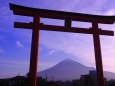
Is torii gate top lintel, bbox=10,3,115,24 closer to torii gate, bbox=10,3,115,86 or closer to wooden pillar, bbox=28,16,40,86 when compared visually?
torii gate, bbox=10,3,115,86

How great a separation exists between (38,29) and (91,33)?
2.34 m

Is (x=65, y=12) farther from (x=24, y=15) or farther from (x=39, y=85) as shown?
(x=39, y=85)

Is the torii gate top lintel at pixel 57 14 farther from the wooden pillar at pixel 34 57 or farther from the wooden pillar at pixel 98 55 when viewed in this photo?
the wooden pillar at pixel 34 57

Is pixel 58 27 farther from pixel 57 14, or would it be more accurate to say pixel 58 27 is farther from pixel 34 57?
pixel 34 57

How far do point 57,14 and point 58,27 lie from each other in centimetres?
55

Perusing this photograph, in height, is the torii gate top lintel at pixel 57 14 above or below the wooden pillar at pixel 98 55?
above

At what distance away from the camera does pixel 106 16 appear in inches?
338

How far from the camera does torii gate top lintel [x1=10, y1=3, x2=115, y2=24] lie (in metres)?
7.66

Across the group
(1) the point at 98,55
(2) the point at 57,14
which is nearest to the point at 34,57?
(2) the point at 57,14

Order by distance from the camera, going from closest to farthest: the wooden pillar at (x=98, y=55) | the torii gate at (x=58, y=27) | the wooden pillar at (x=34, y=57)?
the wooden pillar at (x=34, y=57)
the torii gate at (x=58, y=27)
the wooden pillar at (x=98, y=55)

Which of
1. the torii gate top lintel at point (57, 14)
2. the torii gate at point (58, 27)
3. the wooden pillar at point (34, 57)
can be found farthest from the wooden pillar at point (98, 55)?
the wooden pillar at point (34, 57)

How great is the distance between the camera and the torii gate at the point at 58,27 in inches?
285

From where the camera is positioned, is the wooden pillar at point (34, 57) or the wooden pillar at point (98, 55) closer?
the wooden pillar at point (34, 57)

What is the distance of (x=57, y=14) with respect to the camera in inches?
315
